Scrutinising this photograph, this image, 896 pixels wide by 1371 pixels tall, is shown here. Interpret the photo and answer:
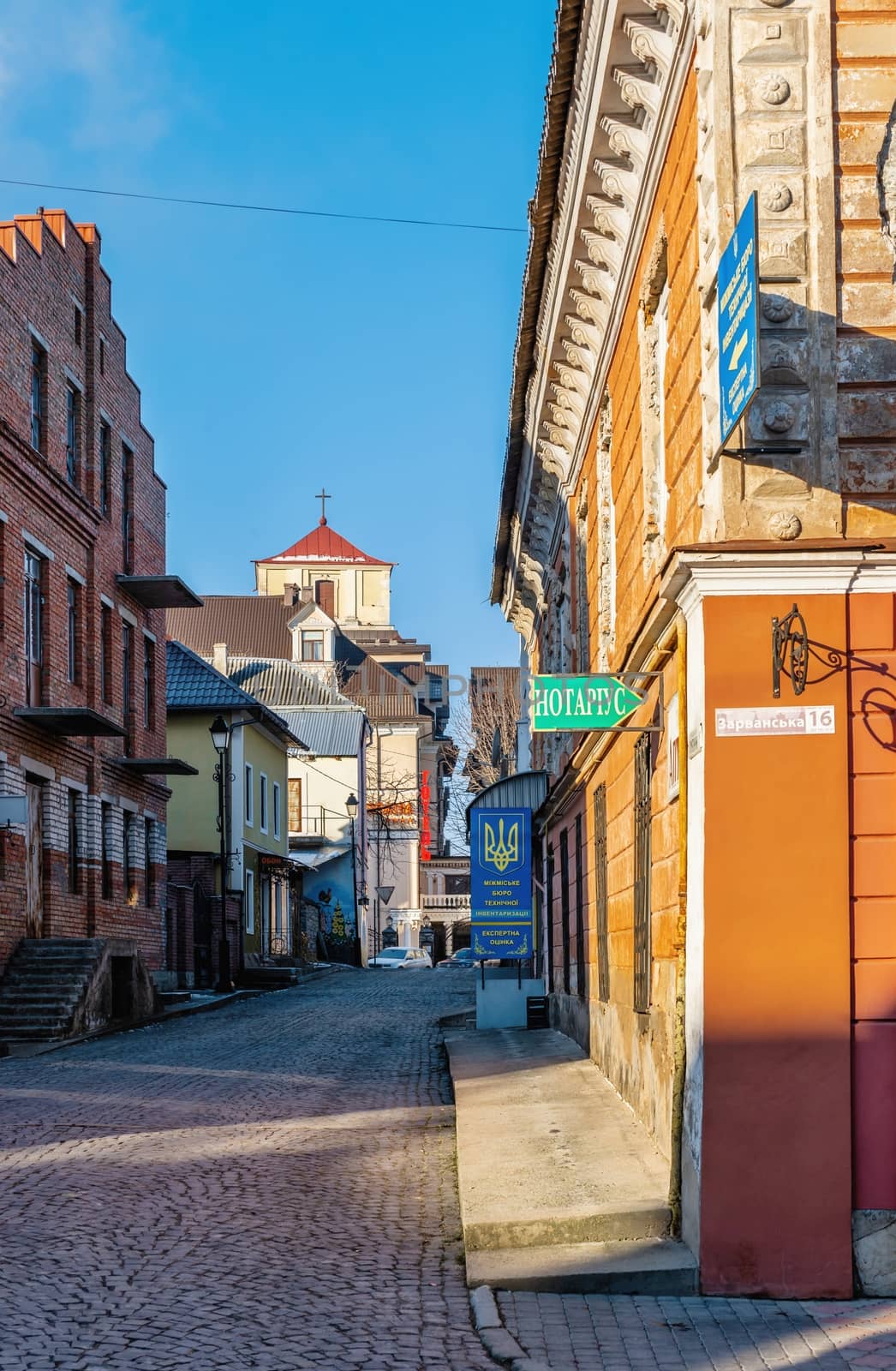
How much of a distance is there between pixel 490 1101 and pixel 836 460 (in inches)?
272

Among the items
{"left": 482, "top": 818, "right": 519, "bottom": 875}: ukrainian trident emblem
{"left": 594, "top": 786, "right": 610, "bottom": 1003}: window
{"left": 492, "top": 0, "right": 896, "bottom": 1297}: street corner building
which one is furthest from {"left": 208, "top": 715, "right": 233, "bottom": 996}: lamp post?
{"left": 492, "top": 0, "right": 896, "bottom": 1297}: street corner building

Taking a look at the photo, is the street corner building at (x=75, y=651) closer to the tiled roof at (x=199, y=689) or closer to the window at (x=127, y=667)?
the window at (x=127, y=667)

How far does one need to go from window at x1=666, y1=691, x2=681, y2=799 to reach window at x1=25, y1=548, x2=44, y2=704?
16.3 metres

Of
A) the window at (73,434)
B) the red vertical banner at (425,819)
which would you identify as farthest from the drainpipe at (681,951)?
the red vertical banner at (425,819)

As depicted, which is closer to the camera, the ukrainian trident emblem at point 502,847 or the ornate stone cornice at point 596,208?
the ornate stone cornice at point 596,208

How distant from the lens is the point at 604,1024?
13.9 m

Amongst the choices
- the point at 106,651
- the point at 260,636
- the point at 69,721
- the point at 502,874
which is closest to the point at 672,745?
the point at 502,874

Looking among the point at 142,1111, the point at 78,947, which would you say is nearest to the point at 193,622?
the point at 78,947

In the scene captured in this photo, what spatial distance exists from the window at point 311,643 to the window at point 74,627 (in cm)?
6697

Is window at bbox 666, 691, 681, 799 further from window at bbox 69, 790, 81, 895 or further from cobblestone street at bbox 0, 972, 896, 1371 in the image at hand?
window at bbox 69, 790, 81, 895

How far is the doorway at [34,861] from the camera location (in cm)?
2388

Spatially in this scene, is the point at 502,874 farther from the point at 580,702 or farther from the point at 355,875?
the point at 355,875

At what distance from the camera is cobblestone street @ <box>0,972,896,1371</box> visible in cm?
634

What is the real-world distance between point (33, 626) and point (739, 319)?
18.7 meters
